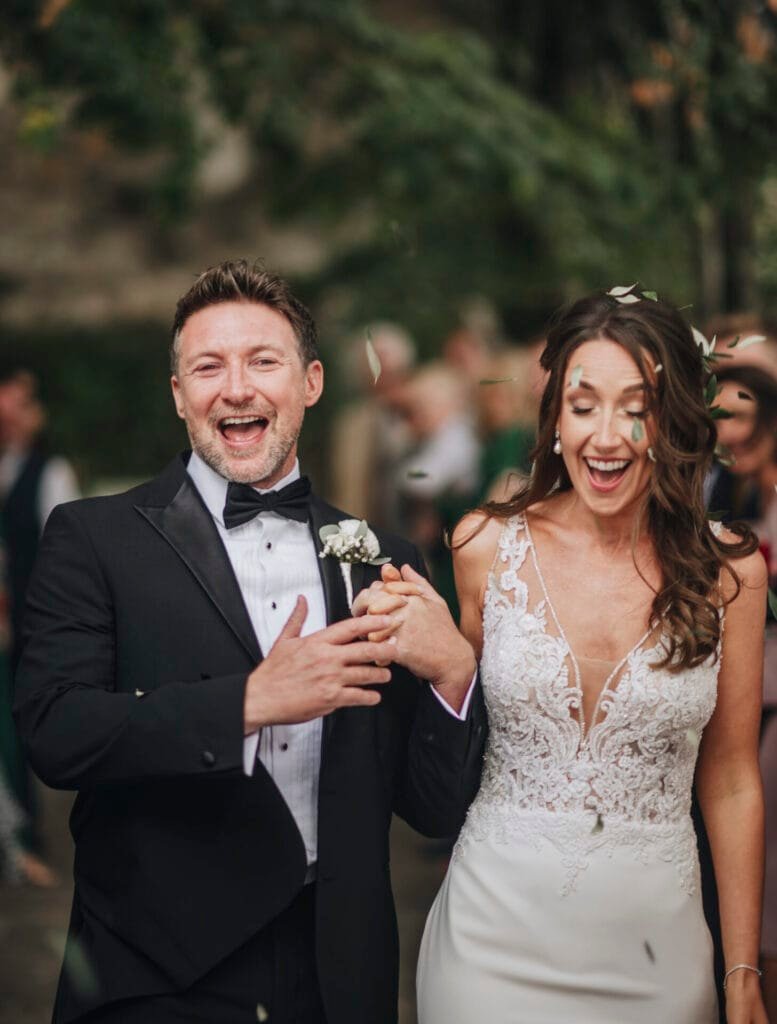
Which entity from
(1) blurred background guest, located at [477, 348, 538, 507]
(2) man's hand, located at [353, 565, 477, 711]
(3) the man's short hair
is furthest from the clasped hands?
(1) blurred background guest, located at [477, 348, 538, 507]

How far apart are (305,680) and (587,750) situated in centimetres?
85

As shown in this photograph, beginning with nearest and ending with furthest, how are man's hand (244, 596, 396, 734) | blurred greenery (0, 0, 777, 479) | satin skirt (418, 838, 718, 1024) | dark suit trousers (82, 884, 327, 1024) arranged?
man's hand (244, 596, 396, 734) < dark suit trousers (82, 884, 327, 1024) < satin skirt (418, 838, 718, 1024) < blurred greenery (0, 0, 777, 479)

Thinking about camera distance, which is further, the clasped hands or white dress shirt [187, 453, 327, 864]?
white dress shirt [187, 453, 327, 864]

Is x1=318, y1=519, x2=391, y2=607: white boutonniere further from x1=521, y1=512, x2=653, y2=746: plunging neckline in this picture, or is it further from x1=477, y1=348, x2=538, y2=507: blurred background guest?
x1=477, y1=348, x2=538, y2=507: blurred background guest

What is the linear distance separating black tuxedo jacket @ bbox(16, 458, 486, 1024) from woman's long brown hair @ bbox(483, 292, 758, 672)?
21.9 inches

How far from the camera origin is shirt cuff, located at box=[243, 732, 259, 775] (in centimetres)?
276

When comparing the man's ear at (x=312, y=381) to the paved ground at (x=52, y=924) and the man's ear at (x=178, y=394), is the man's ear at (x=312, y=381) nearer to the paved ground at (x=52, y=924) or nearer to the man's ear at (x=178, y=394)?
the man's ear at (x=178, y=394)

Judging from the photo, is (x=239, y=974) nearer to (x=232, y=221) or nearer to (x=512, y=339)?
(x=512, y=339)

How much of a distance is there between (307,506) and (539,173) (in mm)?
4727

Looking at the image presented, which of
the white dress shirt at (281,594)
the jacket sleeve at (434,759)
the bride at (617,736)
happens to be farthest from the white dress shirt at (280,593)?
the bride at (617,736)

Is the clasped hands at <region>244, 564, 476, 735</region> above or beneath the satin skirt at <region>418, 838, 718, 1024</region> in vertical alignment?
above

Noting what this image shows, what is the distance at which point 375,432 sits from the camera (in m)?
10.5

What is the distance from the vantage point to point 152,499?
3098 mm

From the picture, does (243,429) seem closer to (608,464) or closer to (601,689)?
(608,464)
